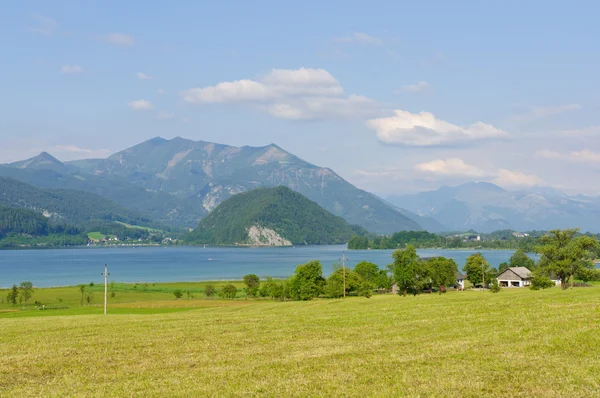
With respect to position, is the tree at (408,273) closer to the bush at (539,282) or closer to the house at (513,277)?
the bush at (539,282)

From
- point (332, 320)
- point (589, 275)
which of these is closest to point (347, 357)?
point (332, 320)

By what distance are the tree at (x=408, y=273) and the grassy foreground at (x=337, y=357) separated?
232ft

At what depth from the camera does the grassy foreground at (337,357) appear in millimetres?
17641

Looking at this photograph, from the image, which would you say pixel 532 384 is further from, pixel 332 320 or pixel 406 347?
pixel 332 320

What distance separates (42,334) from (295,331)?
17.2m

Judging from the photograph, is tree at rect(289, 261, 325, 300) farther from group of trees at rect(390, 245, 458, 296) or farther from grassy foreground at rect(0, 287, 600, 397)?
grassy foreground at rect(0, 287, 600, 397)

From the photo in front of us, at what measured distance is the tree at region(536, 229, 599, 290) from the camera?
72.7 meters

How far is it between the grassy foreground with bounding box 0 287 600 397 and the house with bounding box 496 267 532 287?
320ft

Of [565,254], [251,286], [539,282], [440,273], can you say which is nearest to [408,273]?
[440,273]

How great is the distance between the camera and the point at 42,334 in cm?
3584

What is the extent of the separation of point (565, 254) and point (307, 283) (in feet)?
157

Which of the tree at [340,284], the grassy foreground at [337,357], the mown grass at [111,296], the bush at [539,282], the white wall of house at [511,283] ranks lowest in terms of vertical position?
the mown grass at [111,296]

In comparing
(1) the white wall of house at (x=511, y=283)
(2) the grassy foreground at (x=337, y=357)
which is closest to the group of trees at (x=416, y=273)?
(1) the white wall of house at (x=511, y=283)

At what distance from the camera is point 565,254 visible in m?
73.2
